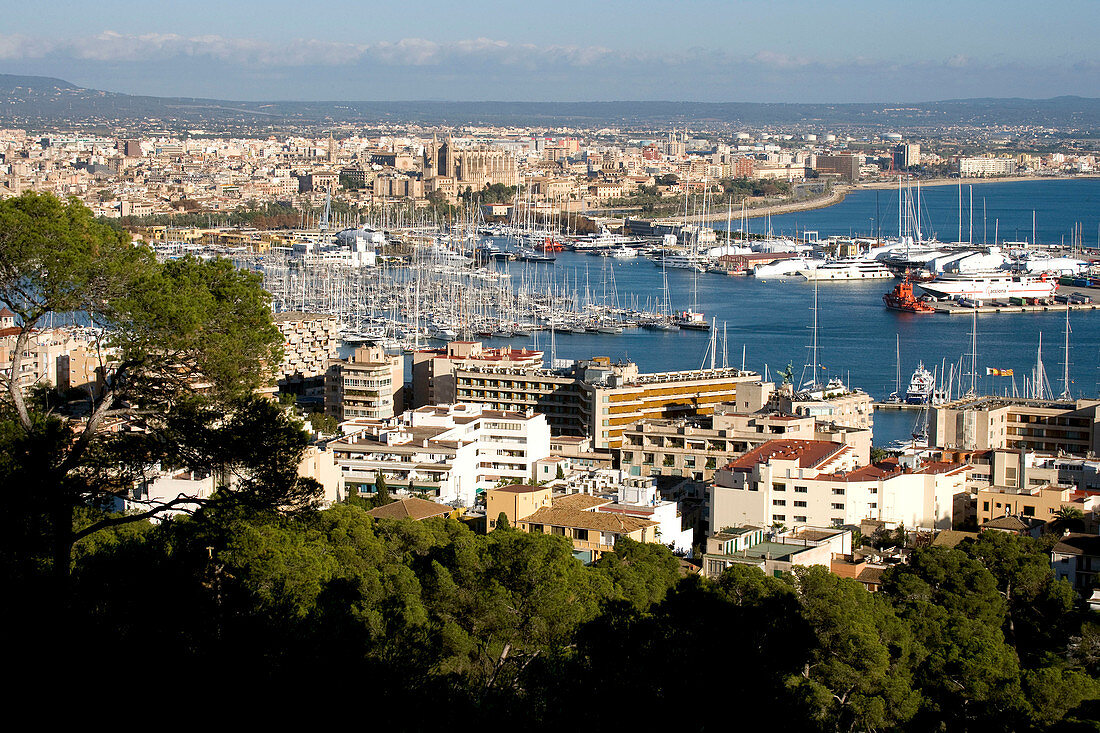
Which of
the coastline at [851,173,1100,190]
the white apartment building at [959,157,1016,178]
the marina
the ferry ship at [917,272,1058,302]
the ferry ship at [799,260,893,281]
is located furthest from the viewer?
the white apartment building at [959,157,1016,178]

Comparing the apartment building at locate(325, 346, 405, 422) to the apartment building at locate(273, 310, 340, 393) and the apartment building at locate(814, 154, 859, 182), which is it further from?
the apartment building at locate(814, 154, 859, 182)

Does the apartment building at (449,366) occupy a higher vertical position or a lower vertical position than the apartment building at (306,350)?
higher

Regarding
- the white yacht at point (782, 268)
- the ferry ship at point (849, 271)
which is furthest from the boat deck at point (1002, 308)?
the white yacht at point (782, 268)

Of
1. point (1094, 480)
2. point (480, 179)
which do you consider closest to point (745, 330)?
point (1094, 480)

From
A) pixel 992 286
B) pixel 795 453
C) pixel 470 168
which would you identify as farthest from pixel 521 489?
pixel 470 168

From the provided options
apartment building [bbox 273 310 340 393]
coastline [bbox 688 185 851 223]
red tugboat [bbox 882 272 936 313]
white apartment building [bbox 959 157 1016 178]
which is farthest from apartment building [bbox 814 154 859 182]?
apartment building [bbox 273 310 340 393]

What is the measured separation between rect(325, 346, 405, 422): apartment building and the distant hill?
6668 centimetres

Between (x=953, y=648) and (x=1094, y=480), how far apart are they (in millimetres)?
3678

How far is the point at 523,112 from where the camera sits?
371 feet

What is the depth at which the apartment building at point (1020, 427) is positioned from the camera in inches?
384

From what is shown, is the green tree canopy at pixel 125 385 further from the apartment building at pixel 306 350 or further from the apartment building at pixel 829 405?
the apartment building at pixel 306 350

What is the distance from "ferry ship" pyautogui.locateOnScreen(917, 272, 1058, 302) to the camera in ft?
78.8

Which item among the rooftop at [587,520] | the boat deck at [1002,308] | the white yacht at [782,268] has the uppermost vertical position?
the rooftop at [587,520]

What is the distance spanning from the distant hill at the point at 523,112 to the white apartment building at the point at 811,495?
71593mm
